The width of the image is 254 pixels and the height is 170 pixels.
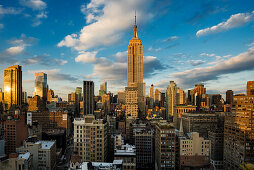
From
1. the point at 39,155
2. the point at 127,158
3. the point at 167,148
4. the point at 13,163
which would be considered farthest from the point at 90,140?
the point at 39,155

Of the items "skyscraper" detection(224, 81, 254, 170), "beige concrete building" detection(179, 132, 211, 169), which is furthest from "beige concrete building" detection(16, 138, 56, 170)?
"skyscraper" detection(224, 81, 254, 170)

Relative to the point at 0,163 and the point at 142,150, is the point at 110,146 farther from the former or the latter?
the point at 0,163

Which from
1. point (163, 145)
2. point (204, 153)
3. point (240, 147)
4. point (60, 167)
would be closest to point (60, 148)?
point (60, 167)

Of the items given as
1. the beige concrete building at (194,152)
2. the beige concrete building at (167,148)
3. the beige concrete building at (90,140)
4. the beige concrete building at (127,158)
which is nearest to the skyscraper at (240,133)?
the beige concrete building at (194,152)

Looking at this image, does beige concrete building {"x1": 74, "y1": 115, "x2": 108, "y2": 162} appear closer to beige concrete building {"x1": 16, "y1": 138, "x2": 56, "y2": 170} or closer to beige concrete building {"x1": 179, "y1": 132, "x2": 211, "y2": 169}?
beige concrete building {"x1": 16, "y1": 138, "x2": 56, "y2": 170}

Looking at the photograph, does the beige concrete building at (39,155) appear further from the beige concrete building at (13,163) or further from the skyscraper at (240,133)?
the skyscraper at (240,133)

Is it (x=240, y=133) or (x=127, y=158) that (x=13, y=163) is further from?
(x=240, y=133)
